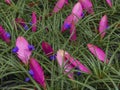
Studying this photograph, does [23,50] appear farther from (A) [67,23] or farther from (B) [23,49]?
(A) [67,23]

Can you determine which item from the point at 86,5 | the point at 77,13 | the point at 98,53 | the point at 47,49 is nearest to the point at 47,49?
the point at 47,49

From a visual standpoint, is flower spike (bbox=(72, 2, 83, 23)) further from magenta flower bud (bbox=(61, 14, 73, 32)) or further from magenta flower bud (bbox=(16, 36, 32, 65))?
magenta flower bud (bbox=(16, 36, 32, 65))

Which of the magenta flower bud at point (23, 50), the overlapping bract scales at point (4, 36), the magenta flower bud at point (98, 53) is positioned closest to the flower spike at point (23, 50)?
the magenta flower bud at point (23, 50)

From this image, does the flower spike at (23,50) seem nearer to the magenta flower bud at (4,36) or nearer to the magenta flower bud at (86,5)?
the magenta flower bud at (4,36)

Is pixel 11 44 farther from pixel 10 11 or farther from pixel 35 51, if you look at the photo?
pixel 10 11

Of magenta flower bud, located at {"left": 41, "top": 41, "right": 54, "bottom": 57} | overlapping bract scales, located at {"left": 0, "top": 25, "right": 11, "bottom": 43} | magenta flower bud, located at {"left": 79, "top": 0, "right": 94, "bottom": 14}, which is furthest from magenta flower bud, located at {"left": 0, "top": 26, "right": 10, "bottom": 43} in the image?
magenta flower bud, located at {"left": 79, "top": 0, "right": 94, "bottom": 14}

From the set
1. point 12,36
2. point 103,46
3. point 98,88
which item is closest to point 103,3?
point 103,46

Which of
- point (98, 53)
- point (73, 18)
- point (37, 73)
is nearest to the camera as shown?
point (37, 73)
